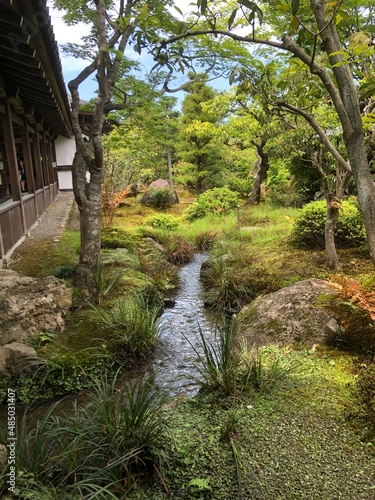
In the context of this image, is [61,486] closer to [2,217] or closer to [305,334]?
[305,334]

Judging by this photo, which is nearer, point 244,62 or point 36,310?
point 36,310

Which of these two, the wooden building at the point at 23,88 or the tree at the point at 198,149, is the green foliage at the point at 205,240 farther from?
the tree at the point at 198,149

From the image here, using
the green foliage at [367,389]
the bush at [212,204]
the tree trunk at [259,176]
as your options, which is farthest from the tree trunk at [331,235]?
the tree trunk at [259,176]

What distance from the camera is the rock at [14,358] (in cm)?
349

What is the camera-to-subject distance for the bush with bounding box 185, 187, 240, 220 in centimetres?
1264

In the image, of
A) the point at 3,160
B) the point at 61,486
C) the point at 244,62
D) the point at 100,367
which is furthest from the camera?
the point at 3,160

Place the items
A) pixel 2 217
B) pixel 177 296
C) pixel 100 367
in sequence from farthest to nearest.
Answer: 1. pixel 177 296
2. pixel 2 217
3. pixel 100 367

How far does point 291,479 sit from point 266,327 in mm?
1928

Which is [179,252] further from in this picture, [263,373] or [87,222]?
[263,373]

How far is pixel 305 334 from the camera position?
11.4ft

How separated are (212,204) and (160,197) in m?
3.32

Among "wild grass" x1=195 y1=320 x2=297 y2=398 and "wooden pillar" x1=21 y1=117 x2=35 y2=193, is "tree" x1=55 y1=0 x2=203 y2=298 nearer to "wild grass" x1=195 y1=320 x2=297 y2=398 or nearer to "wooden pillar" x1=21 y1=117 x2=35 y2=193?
"wild grass" x1=195 y1=320 x2=297 y2=398

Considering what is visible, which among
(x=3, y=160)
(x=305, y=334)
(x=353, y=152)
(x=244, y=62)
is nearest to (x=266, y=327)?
(x=305, y=334)

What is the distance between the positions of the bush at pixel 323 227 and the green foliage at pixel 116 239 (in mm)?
3568
